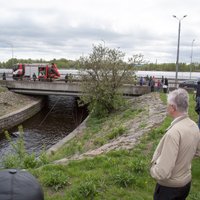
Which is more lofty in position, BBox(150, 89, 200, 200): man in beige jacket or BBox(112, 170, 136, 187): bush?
BBox(150, 89, 200, 200): man in beige jacket

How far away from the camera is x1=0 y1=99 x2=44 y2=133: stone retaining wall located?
24.7 m

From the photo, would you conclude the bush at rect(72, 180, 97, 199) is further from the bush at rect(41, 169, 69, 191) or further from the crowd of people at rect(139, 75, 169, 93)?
the crowd of people at rect(139, 75, 169, 93)

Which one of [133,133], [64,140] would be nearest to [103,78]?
[64,140]

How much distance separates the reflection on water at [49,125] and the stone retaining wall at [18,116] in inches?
20.5

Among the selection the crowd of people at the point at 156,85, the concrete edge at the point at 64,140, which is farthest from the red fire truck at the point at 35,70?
the concrete edge at the point at 64,140

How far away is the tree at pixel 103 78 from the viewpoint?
75.7 feet

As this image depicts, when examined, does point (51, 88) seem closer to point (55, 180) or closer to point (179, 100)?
point (55, 180)

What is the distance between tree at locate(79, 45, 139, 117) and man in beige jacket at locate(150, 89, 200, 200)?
19.2 m

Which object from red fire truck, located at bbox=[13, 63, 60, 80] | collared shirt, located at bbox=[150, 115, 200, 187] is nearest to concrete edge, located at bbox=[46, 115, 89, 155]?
collared shirt, located at bbox=[150, 115, 200, 187]

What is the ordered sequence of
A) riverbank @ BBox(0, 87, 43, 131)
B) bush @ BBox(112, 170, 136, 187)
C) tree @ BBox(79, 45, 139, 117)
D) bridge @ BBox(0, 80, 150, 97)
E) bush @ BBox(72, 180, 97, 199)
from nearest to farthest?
bush @ BBox(72, 180, 97, 199), bush @ BBox(112, 170, 136, 187), tree @ BBox(79, 45, 139, 117), riverbank @ BBox(0, 87, 43, 131), bridge @ BBox(0, 80, 150, 97)

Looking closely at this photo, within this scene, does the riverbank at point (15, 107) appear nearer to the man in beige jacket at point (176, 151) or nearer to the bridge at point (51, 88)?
the bridge at point (51, 88)

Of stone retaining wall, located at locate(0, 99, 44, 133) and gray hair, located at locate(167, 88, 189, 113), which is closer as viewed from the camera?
gray hair, located at locate(167, 88, 189, 113)

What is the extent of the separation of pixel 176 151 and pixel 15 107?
29.1 m

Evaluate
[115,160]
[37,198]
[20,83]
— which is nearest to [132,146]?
[115,160]
